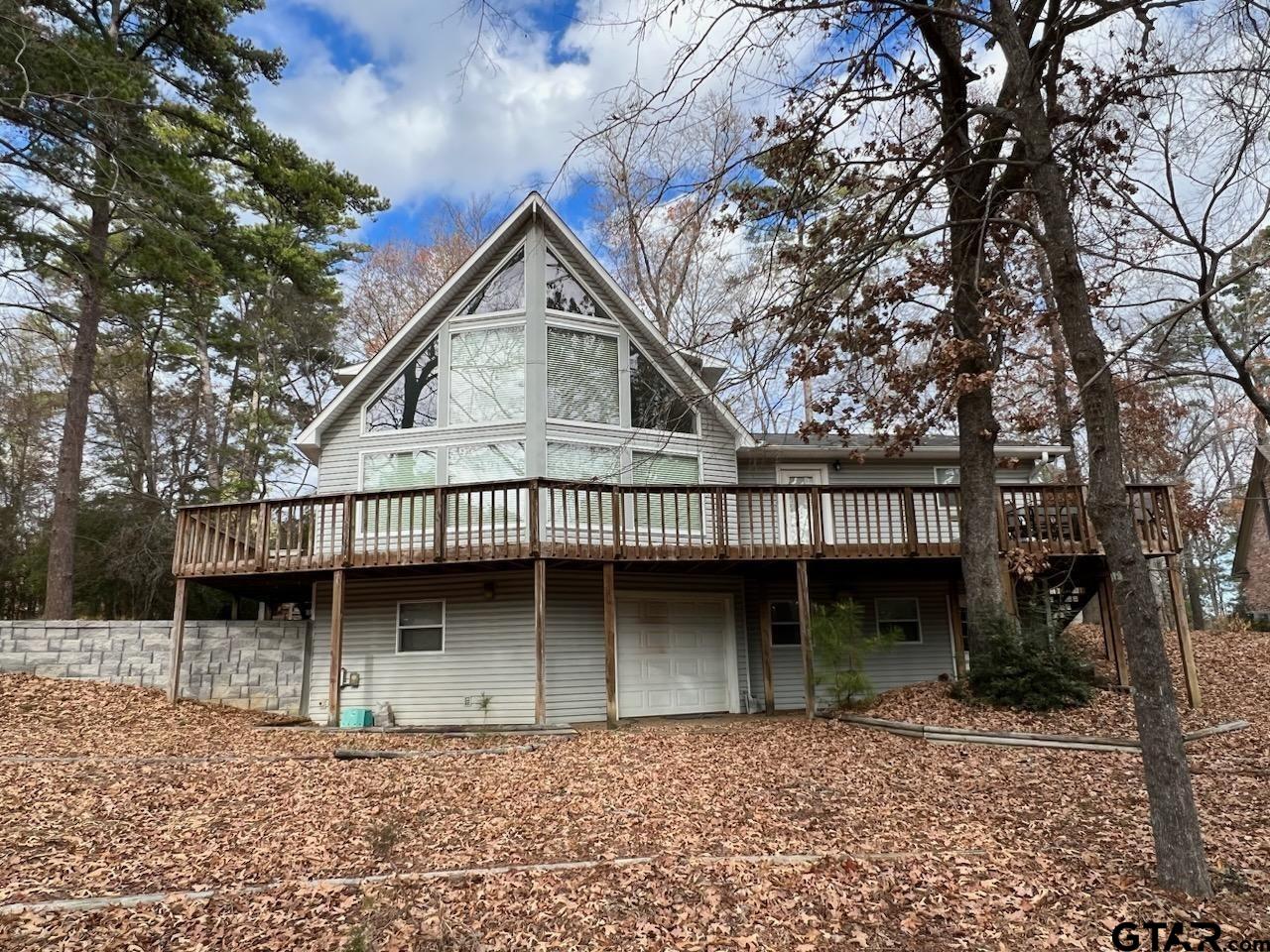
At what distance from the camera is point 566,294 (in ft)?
45.3

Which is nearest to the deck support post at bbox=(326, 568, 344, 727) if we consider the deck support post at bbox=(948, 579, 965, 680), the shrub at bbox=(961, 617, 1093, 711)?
the shrub at bbox=(961, 617, 1093, 711)

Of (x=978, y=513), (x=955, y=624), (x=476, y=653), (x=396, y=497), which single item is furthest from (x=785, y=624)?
(x=396, y=497)

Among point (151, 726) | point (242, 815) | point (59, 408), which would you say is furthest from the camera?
point (59, 408)

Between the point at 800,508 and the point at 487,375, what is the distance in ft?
20.1

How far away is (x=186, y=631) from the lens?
41.2 ft

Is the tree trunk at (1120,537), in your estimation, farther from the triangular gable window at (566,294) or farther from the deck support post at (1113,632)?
the triangular gable window at (566,294)

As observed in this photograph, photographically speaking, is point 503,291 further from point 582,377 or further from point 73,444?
point 73,444

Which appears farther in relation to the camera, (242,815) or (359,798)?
(359,798)

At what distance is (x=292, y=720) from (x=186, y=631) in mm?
2516

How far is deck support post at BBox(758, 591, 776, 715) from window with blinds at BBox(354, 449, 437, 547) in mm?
6113

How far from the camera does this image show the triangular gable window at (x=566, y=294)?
1368cm

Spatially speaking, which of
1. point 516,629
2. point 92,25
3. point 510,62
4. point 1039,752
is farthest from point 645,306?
point 510,62

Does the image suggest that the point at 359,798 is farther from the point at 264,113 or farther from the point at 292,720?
the point at 264,113

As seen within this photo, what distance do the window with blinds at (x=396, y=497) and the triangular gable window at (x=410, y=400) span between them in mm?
588
